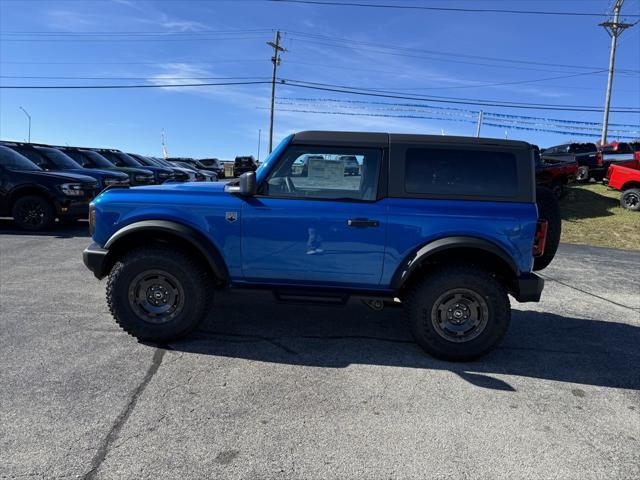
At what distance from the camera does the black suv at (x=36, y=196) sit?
28.8 ft

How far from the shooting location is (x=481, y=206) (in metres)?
3.57

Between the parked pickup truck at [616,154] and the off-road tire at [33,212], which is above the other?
the parked pickup truck at [616,154]

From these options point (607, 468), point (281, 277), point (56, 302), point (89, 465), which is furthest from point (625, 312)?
point (56, 302)

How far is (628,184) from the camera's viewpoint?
14.1m

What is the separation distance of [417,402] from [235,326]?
6.62 feet

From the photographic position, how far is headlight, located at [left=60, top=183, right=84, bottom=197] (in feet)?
29.3

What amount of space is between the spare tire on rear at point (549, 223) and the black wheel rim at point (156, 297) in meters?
3.33

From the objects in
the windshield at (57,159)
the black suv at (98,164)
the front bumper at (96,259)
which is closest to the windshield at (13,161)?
the windshield at (57,159)

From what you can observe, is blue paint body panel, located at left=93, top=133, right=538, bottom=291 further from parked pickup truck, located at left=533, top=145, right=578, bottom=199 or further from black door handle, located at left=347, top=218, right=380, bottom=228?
parked pickup truck, located at left=533, top=145, right=578, bottom=199

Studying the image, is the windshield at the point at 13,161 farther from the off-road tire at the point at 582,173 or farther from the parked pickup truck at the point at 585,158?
the off-road tire at the point at 582,173

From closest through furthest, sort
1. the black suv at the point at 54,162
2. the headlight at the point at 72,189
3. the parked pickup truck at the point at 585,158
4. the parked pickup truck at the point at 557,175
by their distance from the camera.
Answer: the headlight at the point at 72,189
the black suv at the point at 54,162
the parked pickup truck at the point at 557,175
the parked pickup truck at the point at 585,158

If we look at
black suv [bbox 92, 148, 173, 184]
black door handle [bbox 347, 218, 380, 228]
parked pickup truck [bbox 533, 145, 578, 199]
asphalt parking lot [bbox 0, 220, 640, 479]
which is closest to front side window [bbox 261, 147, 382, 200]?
black door handle [bbox 347, 218, 380, 228]

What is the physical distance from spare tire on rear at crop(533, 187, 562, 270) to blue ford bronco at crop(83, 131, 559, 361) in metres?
0.39

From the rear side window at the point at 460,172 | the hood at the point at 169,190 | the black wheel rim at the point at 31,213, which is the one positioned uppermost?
the rear side window at the point at 460,172
